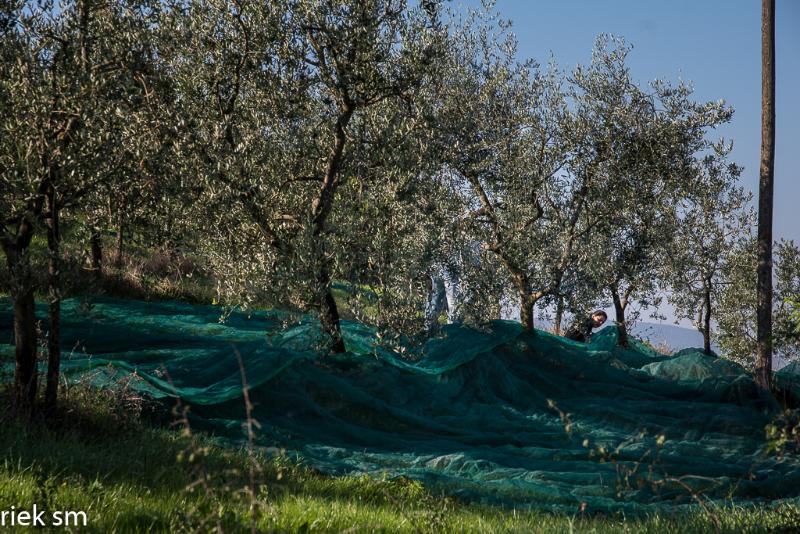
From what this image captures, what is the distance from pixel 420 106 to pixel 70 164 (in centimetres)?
661

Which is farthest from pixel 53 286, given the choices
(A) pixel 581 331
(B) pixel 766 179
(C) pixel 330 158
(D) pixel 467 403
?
(A) pixel 581 331

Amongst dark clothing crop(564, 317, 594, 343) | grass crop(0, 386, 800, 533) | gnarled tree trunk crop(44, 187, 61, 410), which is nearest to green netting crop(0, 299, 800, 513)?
gnarled tree trunk crop(44, 187, 61, 410)

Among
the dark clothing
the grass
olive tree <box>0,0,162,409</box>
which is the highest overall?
olive tree <box>0,0,162,409</box>

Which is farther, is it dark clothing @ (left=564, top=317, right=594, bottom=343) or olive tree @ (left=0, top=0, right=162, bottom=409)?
dark clothing @ (left=564, top=317, right=594, bottom=343)

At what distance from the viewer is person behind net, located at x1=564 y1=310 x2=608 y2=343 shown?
68.6ft

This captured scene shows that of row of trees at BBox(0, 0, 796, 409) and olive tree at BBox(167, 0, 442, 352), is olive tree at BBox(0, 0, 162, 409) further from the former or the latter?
olive tree at BBox(167, 0, 442, 352)

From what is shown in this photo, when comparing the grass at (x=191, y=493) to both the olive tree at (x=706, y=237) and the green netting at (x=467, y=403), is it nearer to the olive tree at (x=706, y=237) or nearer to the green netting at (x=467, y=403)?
Result: the green netting at (x=467, y=403)

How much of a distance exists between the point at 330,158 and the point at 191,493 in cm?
750

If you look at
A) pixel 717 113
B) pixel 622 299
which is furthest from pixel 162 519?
pixel 622 299

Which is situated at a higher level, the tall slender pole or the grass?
the tall slender pole

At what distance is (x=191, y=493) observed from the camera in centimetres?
720

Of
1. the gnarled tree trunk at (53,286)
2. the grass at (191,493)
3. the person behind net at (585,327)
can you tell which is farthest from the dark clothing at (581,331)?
the gnarled tree trunk at (53,286)

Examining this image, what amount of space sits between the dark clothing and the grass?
491 inches

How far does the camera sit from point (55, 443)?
26.5ft
